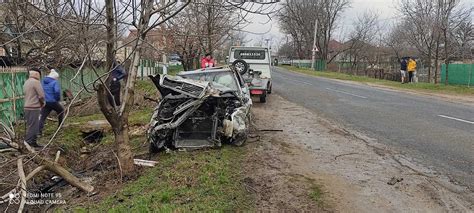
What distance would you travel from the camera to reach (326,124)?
10.4m

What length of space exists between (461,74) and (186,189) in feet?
80.5

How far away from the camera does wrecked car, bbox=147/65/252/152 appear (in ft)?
24.2

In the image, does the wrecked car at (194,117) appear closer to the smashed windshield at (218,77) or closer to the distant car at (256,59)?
the smashed windshield at (218,77)

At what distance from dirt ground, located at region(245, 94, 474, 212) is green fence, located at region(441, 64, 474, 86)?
18.6 metres

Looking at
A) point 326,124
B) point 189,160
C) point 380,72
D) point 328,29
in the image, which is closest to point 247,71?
point 326,124

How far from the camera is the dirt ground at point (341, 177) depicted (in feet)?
15.4

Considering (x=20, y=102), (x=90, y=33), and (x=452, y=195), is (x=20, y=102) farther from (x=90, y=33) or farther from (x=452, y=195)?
(x=452, y=195)

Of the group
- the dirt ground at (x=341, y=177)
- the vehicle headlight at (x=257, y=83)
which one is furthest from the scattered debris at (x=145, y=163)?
the vehicle headlight at (x=257, y=83)

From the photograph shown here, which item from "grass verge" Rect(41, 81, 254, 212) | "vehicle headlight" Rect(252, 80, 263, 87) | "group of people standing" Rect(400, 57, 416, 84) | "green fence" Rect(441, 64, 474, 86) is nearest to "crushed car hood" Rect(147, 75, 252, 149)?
"grass verge" Rect(41, 81, 254, 212)

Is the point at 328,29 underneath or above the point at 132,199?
above

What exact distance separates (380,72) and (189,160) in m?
39.4

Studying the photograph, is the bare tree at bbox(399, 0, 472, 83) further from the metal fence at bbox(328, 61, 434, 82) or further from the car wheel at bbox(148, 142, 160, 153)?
the car wheel at bbox(148, 142, 160, 153)

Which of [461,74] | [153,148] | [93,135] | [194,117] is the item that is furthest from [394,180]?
[461,74]

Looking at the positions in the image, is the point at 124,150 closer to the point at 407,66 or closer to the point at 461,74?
the point at 461,74
